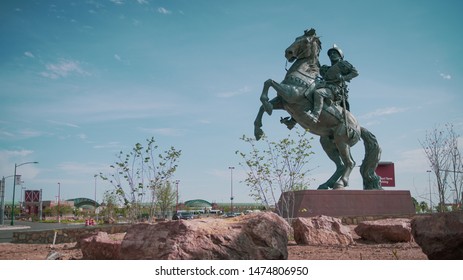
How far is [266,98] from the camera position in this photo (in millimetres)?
10320

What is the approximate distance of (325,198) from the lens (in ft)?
A: 35.3

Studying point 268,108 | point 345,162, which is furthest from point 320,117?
point 268,108

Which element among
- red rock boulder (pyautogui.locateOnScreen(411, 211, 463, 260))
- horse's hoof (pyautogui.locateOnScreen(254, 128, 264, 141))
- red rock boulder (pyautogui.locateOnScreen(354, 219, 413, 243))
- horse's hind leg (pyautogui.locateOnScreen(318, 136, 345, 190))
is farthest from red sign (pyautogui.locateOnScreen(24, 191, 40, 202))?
red rock boulder (pyautogui.locateOnScreen(411, 211, 463, 260))

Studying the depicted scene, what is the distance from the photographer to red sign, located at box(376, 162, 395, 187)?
23.8 meters

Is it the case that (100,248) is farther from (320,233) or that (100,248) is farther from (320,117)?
(320,117)

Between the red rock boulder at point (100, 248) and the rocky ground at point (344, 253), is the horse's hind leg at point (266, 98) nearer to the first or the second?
the rocky ground at point (344, 253)

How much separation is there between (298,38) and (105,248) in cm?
771

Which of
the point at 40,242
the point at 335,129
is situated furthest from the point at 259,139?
the point at 40,242

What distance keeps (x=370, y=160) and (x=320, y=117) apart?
7.14 feet

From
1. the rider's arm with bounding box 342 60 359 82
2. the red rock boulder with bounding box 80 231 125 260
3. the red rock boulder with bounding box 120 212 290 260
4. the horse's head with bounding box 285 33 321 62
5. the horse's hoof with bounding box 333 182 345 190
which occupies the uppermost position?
the horse's head with bounding box 285 33 321 62

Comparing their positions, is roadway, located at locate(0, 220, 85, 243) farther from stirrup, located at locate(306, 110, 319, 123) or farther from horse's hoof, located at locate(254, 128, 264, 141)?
stirrup, located at locate(306, 110, 319, 123)

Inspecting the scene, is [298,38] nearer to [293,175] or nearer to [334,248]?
[293,175]

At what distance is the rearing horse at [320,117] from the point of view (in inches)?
412

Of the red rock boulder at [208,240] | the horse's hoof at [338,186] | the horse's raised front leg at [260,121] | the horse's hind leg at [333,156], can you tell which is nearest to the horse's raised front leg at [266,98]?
the horse's raised front leg at [260,121]
